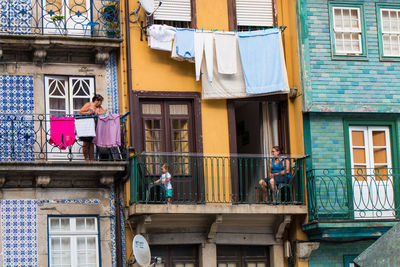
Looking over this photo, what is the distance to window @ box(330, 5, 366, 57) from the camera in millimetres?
18547

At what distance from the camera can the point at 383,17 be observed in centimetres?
1897

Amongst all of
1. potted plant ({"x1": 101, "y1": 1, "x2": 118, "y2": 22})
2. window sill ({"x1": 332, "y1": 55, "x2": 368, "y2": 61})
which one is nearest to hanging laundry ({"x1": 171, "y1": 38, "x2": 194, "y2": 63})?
potted plant ({"x1": 101, "y1": 1, "x2": 118, "y2": 22})

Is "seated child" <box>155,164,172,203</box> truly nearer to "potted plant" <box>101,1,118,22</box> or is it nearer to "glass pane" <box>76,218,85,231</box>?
"glass pane" <box>76,218,85,231</box>

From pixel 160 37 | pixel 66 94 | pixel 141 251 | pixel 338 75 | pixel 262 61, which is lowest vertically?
pixel 141 251

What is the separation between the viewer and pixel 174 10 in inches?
717

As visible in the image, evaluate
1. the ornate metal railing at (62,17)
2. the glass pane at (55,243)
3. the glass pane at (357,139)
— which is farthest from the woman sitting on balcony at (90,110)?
the glass pane at (357,139)

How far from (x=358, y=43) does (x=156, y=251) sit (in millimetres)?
6209

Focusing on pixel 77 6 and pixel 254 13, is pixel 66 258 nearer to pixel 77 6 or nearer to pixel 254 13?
pixel 77 6

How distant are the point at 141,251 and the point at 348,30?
6668 millimetres

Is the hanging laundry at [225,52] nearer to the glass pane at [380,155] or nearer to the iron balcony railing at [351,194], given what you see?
the iron balcony railing at [351,194]

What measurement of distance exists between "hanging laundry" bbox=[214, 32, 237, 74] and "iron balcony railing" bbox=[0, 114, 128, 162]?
236 centimetres

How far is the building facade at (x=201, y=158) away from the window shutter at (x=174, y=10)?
2 centimetres

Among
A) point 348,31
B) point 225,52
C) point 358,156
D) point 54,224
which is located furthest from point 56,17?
point 358,156

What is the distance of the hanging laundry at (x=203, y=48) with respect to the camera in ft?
A: 57.9
